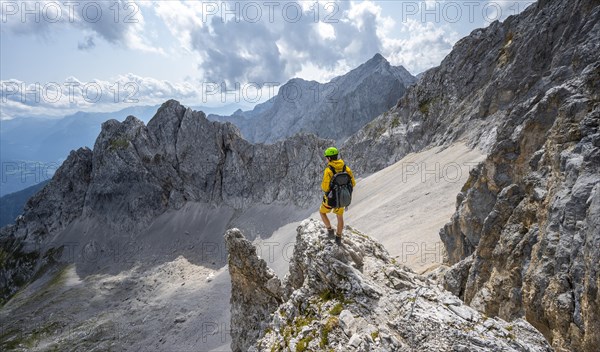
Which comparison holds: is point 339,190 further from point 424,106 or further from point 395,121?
point 395,121

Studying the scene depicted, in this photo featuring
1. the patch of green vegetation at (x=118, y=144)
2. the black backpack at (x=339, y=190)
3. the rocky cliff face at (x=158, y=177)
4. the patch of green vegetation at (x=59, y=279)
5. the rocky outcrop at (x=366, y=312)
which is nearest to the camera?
the rocky outcrop at (x=366, y=312)

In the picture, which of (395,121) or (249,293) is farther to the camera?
(395,121)

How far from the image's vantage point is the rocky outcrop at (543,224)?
9.67 m

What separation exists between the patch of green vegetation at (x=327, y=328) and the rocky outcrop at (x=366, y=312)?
0.09 ft

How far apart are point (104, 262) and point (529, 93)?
85.0 meters

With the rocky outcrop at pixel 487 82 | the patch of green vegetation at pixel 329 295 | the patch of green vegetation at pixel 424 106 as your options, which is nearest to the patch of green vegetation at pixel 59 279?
the rocky outcrop at pixel 487 82

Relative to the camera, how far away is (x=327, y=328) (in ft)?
31.0

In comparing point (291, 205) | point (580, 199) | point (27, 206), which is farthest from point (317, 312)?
point (27, 206)

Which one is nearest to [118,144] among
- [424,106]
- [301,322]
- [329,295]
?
[424,106]

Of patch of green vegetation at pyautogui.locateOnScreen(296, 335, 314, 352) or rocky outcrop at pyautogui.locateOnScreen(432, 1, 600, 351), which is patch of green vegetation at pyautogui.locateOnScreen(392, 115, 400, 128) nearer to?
rocky outcrop at pyautogui.locateOnScreen(432, 1, 600, 351)

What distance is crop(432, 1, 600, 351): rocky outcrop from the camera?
9.67 m

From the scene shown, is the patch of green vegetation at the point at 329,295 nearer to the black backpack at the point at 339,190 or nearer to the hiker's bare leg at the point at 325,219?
the hiker's bare leg at the point at 325,219

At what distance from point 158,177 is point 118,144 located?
44.5ft

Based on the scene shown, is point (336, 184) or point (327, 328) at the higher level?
point (336, 184)
